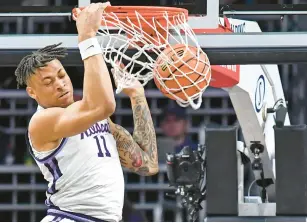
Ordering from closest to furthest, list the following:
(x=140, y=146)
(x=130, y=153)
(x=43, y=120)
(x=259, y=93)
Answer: (x=43, y=120) < (x=130, y=153) < (x=140, y=146) < (x=259, y=93)

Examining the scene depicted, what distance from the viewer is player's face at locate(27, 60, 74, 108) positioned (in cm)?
402

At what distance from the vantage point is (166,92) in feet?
13.8

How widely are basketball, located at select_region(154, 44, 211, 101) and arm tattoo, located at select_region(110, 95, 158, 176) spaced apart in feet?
0.84

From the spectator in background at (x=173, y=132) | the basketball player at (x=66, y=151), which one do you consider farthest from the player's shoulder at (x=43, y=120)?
the spectator in background at (x=173, y=132)

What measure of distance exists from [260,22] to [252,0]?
0.56 metres

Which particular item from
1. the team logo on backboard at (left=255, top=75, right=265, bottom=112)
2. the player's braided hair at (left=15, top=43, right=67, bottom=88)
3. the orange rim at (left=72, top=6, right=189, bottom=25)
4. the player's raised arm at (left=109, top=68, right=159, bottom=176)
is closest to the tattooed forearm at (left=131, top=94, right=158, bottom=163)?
the player's raised arm at (left=109, top=68, right=159, bottom=176)

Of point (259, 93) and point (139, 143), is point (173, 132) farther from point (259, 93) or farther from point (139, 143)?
point (139, 143)

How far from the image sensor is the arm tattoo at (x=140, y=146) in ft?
14.2

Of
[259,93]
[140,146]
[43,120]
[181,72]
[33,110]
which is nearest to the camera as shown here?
[43,120]

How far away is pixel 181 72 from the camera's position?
419 centimetres

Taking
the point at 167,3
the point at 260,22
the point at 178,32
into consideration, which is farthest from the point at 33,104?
the point at 178,32

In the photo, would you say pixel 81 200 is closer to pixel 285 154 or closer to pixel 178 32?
pixel 178 32

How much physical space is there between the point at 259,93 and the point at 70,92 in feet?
6.04

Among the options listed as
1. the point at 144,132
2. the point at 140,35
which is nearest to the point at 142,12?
the point at 140,35
